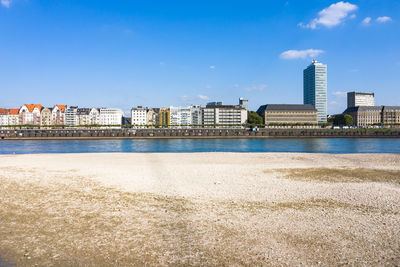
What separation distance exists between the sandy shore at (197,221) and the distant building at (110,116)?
169711 millimetres

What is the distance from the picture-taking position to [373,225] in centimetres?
876

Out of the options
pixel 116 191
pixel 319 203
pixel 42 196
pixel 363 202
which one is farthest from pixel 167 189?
pixel 363 202

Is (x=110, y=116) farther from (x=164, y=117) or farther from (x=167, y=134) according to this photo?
(x=167, y=134)

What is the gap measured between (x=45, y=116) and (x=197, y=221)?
18760cm

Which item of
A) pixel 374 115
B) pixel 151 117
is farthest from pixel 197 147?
pixel 374 115

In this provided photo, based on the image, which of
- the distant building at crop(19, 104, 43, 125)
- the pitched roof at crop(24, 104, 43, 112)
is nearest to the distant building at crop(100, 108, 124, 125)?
the distant building at crop(19, 104, 43, 125)

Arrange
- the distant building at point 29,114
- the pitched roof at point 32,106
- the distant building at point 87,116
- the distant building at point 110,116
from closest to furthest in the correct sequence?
the distant building at point 29,114, the pitched roof at point 32,106, the distant building at point 87,116, the distant building at point 110,116

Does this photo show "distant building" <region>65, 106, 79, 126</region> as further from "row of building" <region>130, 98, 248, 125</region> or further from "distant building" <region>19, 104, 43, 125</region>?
"row of building" <region>130, 98, 248, 125</region>

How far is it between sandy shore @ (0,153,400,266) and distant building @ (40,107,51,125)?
17455 centimetres

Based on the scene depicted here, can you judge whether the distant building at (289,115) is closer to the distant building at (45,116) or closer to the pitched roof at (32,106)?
the distant building at (45,116)

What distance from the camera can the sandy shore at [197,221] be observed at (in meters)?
6.75

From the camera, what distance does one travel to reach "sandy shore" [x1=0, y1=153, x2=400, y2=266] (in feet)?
22.1

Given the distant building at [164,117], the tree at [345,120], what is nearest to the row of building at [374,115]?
the tree at [345,120]

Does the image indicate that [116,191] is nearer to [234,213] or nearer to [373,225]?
[234,213]
